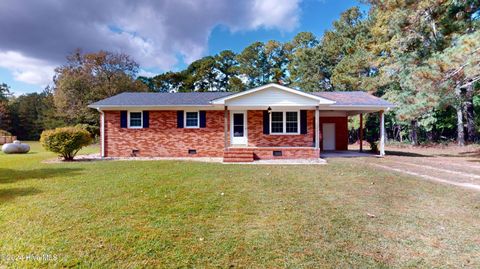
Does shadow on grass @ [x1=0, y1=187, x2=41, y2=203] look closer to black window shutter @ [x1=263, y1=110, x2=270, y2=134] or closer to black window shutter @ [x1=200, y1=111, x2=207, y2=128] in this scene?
black window shutter @ [x1=200, y1=111, x2=207, y2=128]

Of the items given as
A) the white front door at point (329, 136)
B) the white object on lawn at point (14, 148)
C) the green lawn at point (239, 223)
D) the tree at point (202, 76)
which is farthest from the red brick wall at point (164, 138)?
the tree at point (202, 76)

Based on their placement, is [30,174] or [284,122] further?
[284,122]

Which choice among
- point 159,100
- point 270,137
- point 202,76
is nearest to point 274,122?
point 270,137

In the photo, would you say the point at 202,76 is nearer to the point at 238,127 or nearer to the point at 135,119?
the point at 135,119

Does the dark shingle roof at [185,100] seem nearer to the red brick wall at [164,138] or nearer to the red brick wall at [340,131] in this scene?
the red brick wall at [164,138]

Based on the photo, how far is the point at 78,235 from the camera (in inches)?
149

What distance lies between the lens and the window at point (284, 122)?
48.3ft

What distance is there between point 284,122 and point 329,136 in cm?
500

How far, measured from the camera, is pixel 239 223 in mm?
4324

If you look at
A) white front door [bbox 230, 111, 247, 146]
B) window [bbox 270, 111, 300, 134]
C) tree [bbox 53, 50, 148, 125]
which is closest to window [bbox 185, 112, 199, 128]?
white front door [bbox 230, 111, 247, 146]

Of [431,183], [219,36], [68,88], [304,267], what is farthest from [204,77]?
[304,267]

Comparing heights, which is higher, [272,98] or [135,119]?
[272,98]

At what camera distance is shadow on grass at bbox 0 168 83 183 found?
8.20 meters

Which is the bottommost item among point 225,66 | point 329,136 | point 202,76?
point 329,136
